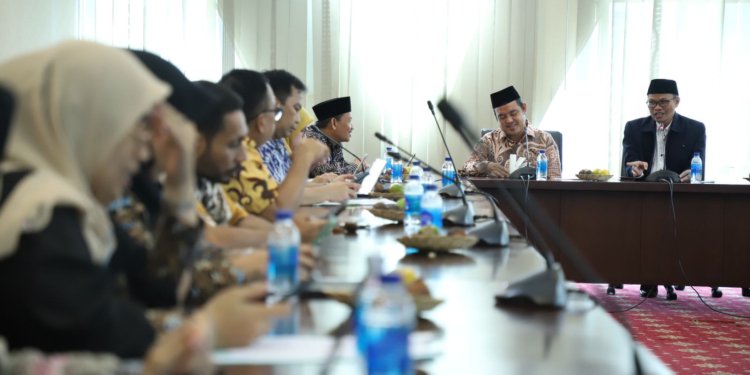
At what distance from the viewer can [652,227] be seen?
4.74 m

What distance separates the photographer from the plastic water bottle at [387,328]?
3.38 ft

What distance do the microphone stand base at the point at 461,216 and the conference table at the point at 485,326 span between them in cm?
65

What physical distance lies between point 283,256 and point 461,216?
124cm

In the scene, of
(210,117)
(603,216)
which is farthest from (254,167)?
(603,216)

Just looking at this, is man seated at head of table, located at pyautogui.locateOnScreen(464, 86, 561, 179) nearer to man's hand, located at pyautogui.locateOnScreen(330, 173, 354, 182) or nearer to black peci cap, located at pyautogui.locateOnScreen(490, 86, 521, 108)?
black peci cap, located at pyautogui.locateOnScreen(490, 86, 521, 108)

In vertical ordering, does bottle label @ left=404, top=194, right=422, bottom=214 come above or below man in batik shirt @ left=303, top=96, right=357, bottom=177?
below

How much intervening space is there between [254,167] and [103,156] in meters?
1.72

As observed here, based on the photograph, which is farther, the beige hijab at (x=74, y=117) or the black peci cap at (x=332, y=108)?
the black peci cap at (x=332, y=108)

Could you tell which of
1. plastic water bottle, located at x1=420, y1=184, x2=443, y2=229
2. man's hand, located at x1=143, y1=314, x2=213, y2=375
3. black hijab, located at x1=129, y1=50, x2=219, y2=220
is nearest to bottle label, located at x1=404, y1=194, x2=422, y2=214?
plastic water bottle, located at x1=420, y1=184, x2=443, y2=229

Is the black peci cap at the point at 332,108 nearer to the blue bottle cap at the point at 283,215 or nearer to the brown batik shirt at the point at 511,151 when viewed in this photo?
the brown batik shirt at the point at 511,151

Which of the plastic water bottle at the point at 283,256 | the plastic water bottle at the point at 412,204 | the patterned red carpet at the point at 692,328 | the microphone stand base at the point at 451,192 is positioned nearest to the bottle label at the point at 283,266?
the plastic water bottle at the point at 283,256

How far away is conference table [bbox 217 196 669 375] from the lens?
1.19 metres

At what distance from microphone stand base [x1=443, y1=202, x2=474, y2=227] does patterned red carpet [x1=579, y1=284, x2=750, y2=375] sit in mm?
436

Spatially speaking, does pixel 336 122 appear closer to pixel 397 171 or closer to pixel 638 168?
pixel 397 171
